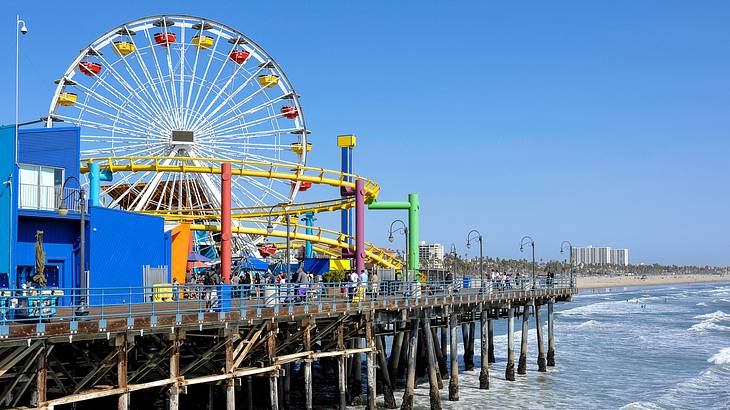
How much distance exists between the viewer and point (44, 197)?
2603 centimetres

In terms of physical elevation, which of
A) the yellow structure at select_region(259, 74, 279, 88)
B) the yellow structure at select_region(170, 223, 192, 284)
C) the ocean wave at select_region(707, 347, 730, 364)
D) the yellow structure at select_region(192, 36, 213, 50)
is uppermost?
the yellow structure at select_region(192, 36, 213, 50)

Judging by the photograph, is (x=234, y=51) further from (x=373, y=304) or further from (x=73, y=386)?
(x=73, y=386)

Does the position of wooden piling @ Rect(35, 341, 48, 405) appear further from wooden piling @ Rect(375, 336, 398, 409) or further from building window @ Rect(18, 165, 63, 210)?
wooden piling @ Rect(375, 336, 398, 409)

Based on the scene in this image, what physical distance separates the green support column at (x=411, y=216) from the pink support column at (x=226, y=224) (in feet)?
46.8

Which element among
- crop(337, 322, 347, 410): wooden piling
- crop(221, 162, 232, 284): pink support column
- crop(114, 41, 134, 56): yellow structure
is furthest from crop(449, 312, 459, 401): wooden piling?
crop(114, 41, 134, 56): yellow structure

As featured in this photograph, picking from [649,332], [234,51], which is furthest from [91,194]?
[649,332]

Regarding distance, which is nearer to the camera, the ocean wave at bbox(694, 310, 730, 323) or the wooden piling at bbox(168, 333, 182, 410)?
the wooden piling at bbox(168, 333, 182, 410)

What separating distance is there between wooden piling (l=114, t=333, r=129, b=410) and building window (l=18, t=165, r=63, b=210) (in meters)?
8.73

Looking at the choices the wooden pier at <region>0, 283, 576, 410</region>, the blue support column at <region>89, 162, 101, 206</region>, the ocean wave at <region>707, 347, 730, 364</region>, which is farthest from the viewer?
the ocean wave at <region>707, 347, 730, 364</region>

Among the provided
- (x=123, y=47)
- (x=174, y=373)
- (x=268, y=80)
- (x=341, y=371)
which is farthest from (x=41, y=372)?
(x=268, y=80)

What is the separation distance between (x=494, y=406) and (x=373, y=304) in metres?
7.17

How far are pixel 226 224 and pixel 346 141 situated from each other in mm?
20383

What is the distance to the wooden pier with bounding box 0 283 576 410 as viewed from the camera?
17.4m

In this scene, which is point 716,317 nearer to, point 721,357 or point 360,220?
point 721,357
